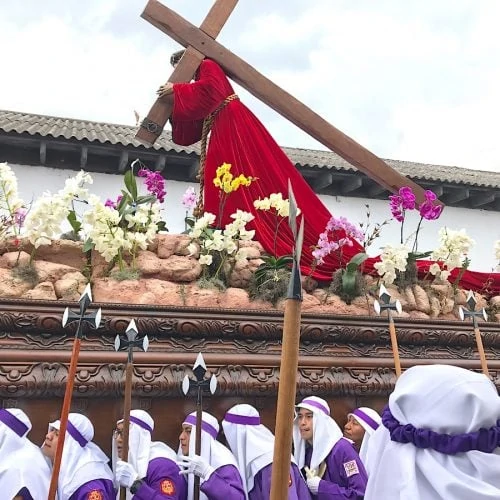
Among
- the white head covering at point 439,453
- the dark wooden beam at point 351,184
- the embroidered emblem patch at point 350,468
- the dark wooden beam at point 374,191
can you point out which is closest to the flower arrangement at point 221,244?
the embroidered emblem patch at point 350,468

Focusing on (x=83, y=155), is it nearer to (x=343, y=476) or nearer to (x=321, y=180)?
(x=321, y=180)

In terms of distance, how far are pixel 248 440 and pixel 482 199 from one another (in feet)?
25.9

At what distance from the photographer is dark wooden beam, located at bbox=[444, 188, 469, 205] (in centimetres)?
931

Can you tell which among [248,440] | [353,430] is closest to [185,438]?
[248,440]

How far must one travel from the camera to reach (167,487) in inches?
104

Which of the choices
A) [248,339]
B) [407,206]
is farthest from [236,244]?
[407,206]

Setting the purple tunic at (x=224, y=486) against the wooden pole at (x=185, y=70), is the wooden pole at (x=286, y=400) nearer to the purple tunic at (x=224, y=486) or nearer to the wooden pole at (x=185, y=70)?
the purple tunic at (x=224, y=486)

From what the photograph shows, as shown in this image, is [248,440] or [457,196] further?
[457,196]

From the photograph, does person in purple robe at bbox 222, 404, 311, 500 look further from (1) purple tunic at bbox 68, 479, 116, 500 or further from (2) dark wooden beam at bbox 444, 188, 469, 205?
(2) dark wooden beam at bbox 444, 188, 469, 205

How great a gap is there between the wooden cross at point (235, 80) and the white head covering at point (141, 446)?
8.22 ft

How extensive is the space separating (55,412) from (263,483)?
112cm

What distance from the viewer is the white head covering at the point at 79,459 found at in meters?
2.52

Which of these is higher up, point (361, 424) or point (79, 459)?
point (361, 424)

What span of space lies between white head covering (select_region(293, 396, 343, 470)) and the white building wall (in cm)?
405
